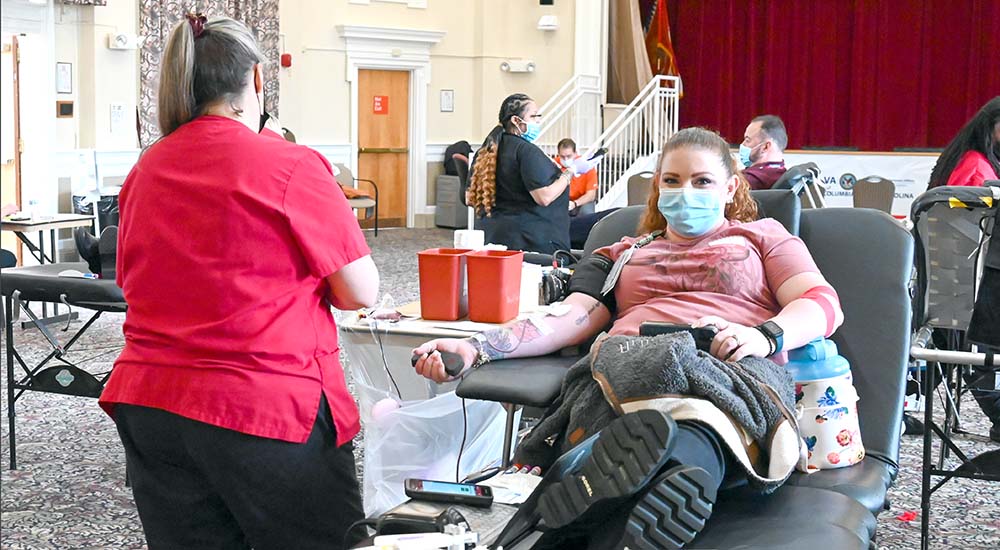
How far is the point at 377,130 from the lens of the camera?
489 inches

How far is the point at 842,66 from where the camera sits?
39.9 feet

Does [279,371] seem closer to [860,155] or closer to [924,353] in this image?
[924,353]

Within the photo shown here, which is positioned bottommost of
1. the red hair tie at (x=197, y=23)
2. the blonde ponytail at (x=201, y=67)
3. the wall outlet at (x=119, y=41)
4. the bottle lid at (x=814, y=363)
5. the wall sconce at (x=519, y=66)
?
the bottle lid at (x=814, y=363)

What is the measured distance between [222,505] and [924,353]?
1544 millimetres

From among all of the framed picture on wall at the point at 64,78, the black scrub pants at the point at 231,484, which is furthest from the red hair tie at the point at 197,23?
the framed picture on wall at the point at 64,78

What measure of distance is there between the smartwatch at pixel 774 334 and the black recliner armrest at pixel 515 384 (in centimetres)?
38

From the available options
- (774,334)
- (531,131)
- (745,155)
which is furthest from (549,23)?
(774,334)

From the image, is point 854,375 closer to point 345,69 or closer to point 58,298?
point 58,298

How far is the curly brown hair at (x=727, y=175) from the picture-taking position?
2.40 meters

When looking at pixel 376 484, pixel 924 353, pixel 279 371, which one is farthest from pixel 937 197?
pixel 279 371

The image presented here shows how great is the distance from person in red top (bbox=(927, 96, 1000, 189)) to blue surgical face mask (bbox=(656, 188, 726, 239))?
6.78ft

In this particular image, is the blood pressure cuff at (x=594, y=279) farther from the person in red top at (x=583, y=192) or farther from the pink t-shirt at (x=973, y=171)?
the person in red top at (x=583, y=192)

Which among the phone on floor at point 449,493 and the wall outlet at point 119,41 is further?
the wall outlet at point 119,41

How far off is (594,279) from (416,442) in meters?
0.56
